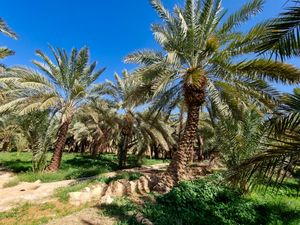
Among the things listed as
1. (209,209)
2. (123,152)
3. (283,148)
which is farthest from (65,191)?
(123,152)

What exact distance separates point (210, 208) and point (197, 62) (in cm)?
553

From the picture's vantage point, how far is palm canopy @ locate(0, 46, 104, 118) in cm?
1573

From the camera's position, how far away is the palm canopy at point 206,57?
1005 cm

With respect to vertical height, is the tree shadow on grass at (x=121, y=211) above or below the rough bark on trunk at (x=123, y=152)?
below

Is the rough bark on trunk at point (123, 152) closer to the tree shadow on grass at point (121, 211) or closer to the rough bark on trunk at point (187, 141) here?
the rough bark on trunk at point (187, 141)

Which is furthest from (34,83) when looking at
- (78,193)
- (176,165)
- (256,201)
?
(256,201)

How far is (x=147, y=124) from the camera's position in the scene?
21281mm

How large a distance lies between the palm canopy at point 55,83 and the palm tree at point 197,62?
253 inches

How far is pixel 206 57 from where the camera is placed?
457 inches

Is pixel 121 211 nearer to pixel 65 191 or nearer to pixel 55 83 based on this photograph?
pixel 65 191

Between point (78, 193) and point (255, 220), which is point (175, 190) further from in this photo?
point (78, 193)

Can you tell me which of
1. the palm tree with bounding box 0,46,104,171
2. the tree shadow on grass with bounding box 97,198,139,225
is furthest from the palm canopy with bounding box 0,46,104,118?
the tree shadow on grass with bounding box 97,198,139,225

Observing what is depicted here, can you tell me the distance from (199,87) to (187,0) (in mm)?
3321

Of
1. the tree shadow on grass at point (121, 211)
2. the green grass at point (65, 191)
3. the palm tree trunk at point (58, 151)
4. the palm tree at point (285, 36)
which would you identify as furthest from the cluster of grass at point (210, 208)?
the palm tree trunk at point (58, 151)
